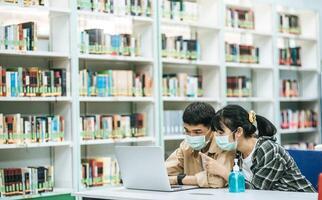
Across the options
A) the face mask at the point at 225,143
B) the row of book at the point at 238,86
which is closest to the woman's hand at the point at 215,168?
the face mask at the point at 225,143

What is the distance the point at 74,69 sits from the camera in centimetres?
600

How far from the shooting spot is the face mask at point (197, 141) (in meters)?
4.38

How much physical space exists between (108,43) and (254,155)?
2783 mm

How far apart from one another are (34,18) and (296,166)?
3.16 meters

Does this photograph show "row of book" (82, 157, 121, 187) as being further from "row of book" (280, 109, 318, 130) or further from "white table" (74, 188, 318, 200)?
"row of book" (280, 109, 318, 130)

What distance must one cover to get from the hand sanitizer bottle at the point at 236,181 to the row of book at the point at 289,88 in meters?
4.52

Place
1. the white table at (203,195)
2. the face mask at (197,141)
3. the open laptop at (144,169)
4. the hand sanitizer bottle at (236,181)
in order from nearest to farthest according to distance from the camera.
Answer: the white table at (203,195)
the hand sanitizer bottle at (236,181)
the open laptop at (144,169)
the face mask at (197,141)

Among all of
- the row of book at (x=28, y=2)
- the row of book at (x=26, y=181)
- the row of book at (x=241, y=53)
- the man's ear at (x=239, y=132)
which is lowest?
the row of book at (x=26, y=181)

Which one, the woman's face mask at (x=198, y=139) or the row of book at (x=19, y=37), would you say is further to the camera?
the row of book at (x=19, y=37)

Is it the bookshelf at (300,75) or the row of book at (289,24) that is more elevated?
the row of book at (289,24)

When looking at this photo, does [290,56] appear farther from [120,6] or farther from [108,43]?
[108,43]

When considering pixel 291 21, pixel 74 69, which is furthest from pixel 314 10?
pixel 74 69

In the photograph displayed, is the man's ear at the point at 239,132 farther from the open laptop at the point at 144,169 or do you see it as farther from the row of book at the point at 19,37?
the row of book at the point at 19,37

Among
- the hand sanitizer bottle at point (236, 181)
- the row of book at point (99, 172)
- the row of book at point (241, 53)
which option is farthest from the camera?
the row of book at point (241, 53)
